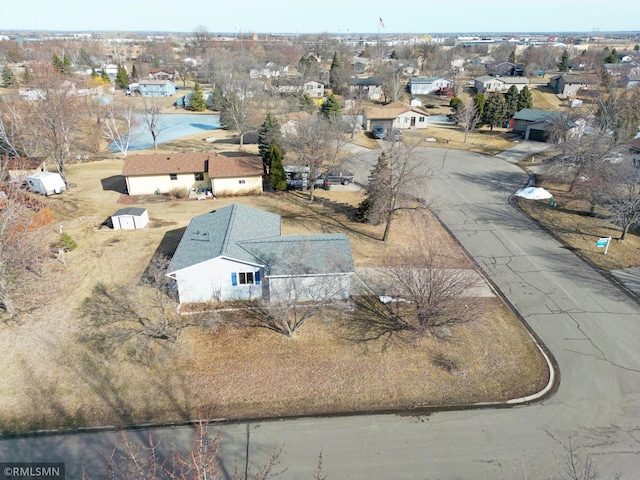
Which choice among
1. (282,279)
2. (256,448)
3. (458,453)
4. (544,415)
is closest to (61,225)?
(282,279)

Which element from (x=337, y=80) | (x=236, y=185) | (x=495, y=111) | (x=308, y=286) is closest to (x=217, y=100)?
(x=337, y=80)

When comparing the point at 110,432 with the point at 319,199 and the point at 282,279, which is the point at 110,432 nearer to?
the point at 282,279

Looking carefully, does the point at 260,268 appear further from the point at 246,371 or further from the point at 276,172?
the point at 276,172

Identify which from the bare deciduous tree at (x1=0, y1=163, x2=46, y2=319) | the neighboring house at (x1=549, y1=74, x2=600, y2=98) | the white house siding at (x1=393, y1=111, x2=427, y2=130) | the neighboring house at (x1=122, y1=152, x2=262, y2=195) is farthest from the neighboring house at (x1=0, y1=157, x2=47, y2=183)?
the neighboring house at (x1=549, y1=74, x2=600, y2=98)

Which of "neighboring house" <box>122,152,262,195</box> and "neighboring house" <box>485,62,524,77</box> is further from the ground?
"neighboring house" <box>485,62,524,77</box>

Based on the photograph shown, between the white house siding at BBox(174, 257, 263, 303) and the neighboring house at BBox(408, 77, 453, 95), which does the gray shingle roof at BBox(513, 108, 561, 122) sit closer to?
the neighboring house at BBox(408, 77, 453, 95)

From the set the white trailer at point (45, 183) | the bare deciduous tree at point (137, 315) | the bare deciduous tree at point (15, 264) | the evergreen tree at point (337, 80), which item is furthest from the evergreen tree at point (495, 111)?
the bare deciduous tree at point (15, 264)
